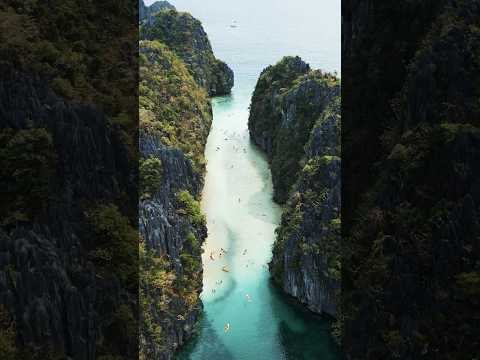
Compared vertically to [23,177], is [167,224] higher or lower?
lower

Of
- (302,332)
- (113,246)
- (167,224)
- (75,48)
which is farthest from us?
(167,224)

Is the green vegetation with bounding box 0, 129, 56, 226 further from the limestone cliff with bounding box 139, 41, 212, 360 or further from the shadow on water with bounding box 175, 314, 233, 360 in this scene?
the shadow on water with bounding box 175, 314, 233, 360

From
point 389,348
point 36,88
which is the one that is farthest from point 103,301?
point 389,348

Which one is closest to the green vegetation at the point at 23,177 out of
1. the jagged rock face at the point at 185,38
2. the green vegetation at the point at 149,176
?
the green vegetation at the point at 149,176

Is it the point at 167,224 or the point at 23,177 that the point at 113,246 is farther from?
the point at 167,224

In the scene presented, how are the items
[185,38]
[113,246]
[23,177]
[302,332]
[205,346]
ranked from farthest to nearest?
[185,38]
[302,332]
[205,346]
[113,246]
[23,177]

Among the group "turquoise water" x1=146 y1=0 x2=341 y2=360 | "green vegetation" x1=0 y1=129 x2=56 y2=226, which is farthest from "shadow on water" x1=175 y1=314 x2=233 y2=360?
"green vegetation" x1=0 y1=129 x2=56 y2=226

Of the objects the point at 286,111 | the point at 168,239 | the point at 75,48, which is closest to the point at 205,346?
the point at 168,239
